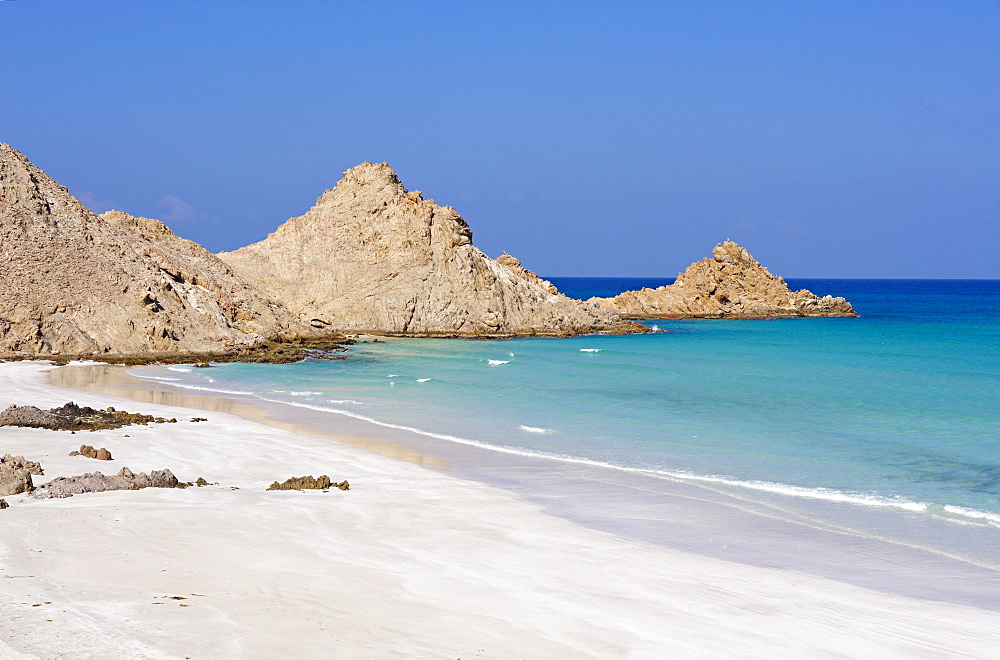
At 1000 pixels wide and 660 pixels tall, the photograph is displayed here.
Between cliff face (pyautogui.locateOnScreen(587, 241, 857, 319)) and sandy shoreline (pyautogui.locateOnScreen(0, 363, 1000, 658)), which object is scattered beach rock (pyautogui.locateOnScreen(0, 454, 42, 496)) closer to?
sandy shoreline (pyautogui.locateOnScreen(0, 363, 1000, 658))

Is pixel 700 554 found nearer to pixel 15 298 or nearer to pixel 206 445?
pixel 206 445

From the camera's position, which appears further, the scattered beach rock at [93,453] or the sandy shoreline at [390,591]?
the scattered beach rock at [93,453]

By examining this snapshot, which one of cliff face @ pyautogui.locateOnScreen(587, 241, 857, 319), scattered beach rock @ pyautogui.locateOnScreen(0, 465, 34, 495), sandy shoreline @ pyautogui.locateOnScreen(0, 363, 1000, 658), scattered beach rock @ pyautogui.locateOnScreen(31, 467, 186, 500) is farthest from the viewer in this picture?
cliff face @ pyautogui.locateOnScreen(587, 241, 857, 319)

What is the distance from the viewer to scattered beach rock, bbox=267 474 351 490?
1288 cm

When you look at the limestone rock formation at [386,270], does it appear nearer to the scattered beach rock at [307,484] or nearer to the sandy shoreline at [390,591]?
the scattered beach rock at [307,484]

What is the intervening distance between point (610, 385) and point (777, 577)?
23.5 meters

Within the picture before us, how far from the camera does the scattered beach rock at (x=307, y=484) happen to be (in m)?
12.9

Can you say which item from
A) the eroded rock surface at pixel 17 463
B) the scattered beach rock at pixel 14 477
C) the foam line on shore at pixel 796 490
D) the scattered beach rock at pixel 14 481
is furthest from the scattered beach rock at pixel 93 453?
the foam line on shore at pixel 796 490

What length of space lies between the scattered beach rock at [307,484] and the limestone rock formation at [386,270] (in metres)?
45.3

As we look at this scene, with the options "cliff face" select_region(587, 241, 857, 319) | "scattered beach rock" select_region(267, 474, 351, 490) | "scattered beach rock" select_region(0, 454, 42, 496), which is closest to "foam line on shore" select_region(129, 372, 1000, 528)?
"scattered beach rock" select_region(267, 474, 351, 490)

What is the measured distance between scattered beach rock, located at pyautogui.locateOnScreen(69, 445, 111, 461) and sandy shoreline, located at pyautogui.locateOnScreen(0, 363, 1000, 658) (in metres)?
1.39

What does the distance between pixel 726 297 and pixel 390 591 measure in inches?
3658

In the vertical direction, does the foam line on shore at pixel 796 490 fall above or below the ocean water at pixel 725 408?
below

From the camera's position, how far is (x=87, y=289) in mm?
40062
